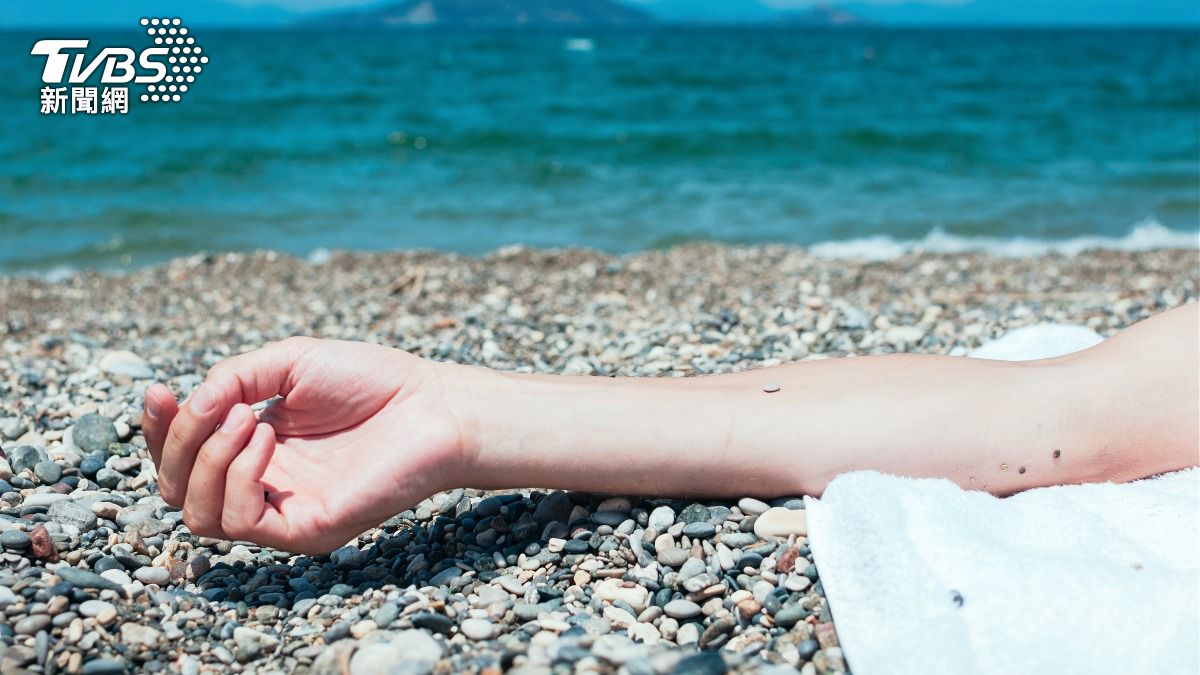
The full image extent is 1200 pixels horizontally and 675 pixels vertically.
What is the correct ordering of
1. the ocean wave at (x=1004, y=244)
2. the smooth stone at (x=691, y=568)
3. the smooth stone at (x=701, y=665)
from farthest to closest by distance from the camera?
the ocean wave at (x=1004, y=244) → the smooth stone at (x=691, y=568) → the smooth stone at (x=701, y=665)

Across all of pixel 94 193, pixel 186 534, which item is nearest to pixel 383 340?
pixel 186 534

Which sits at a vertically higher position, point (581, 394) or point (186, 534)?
point (581, 394)

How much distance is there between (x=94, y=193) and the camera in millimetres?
11805

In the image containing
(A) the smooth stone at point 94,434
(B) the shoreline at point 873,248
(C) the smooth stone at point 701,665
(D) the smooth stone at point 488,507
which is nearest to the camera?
(C) the smooth stone at point 701,665

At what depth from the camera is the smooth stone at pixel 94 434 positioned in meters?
3.09

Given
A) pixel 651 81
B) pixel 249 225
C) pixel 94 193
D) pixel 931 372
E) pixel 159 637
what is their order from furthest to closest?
pixel 651 81
pixel 94 193
pixel 249 225
pixel 931 372
pixel 159 637

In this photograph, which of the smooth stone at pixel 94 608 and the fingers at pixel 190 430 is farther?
the fingers at pixel 190 430

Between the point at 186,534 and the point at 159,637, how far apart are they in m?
0.59

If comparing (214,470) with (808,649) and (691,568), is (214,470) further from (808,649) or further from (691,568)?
(808,649)

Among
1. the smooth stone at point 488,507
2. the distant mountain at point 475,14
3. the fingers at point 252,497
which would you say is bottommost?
the smooth stone at point 488,507

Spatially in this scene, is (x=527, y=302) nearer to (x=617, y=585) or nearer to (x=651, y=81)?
(x=617, y=585)

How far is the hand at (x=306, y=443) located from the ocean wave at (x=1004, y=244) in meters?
6.53

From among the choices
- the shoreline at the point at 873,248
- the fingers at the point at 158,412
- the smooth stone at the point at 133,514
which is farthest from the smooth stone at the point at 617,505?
the shoreline at the point at 873,248

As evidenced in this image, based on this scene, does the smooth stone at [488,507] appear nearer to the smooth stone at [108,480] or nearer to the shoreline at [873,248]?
the smooth stone at [108,480]
